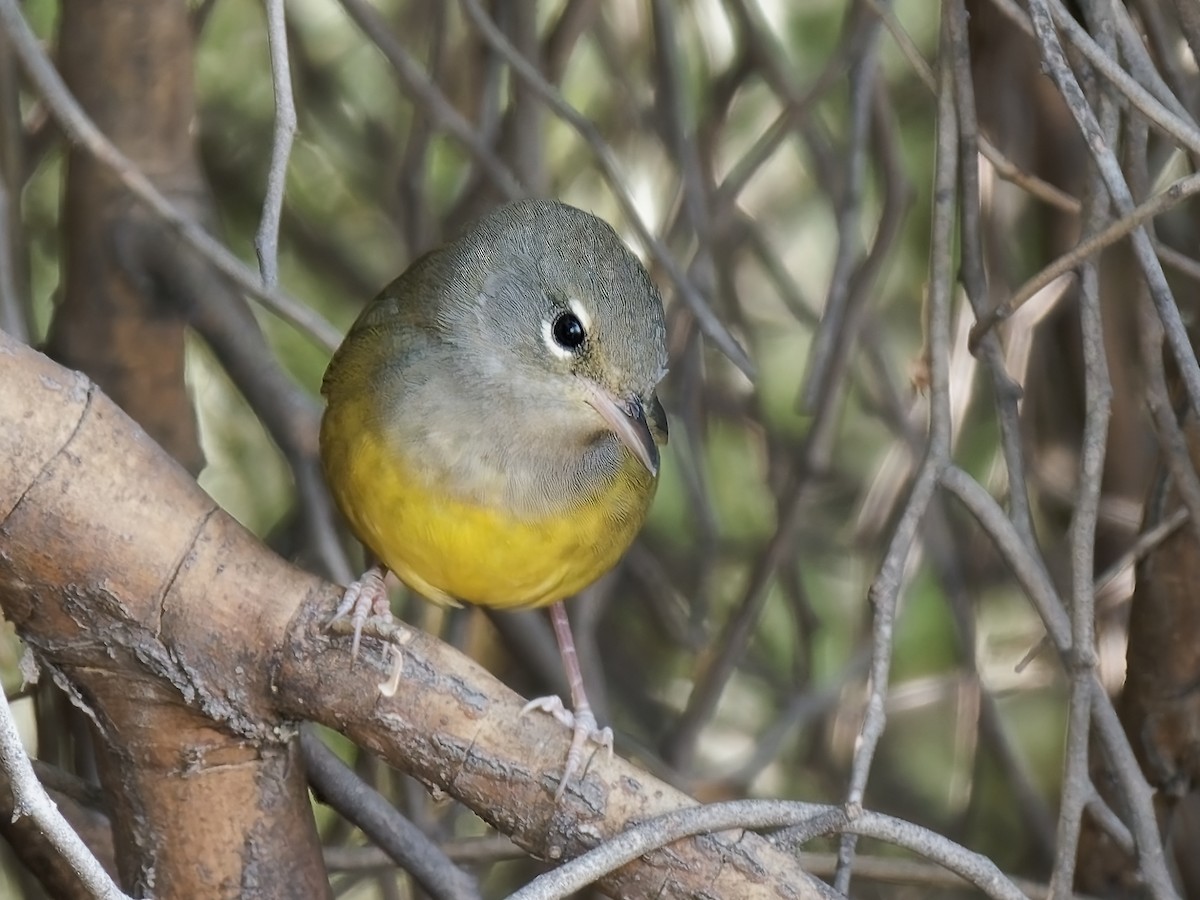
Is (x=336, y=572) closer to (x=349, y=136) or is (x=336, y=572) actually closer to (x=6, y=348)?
(x=6, y=348)

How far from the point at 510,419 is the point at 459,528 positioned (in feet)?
0.66

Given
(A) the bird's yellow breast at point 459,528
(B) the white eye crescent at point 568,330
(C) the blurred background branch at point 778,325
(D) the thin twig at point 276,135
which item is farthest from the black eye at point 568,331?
(D) the thin twig at point 276,135

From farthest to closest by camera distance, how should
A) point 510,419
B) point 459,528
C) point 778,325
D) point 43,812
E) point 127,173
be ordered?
1. point 778,325
2. point 510,419
3. point 459,528
4. point 127,173
5. point 43,812

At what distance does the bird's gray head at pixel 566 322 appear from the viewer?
2.31 metres

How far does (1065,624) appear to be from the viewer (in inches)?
80.6

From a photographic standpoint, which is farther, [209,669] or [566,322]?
[566,322]

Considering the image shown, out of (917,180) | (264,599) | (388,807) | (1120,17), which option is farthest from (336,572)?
(917,180)

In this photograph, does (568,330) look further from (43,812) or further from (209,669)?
(43,812)

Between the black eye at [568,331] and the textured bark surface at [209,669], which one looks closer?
the textured bark surface at [209,669]

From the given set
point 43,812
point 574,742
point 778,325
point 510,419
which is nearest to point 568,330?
point 510,419

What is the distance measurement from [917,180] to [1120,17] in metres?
1.74

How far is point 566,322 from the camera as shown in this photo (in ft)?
7.70

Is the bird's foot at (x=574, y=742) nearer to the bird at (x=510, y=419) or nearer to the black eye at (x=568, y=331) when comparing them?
the bird at (x=510, y=419)

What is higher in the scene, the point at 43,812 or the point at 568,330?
the point at 568,330
